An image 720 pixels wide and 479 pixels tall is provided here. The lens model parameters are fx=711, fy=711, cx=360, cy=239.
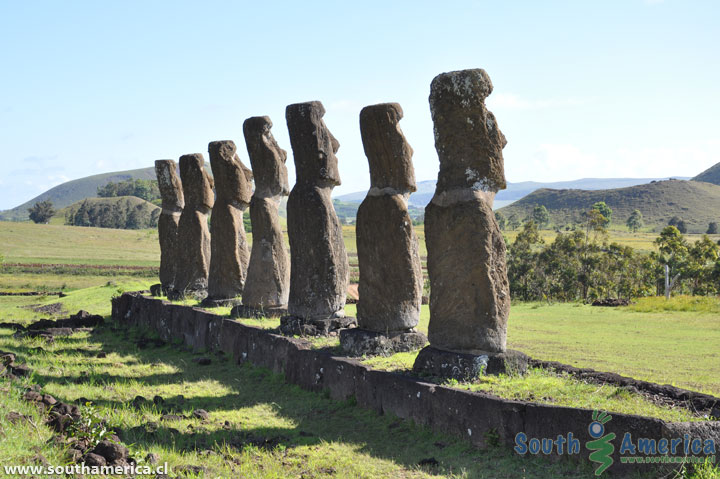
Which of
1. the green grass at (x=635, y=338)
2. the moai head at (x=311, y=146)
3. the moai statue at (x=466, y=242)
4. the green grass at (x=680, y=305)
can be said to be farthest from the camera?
the green grass at (x=680, y=305)

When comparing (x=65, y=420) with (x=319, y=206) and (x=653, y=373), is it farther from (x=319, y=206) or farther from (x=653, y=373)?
(x=653, y=373)

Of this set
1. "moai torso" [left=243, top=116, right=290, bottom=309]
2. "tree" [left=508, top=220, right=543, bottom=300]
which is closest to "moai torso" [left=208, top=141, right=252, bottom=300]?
"moai torso" [left=243, top=116, right=290, bottom=309]

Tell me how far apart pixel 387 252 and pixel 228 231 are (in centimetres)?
618

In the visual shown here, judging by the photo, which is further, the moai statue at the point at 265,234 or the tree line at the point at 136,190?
the tree line at the point at 136,190

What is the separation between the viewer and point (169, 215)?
1881cm

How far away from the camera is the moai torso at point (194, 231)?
16703 mm

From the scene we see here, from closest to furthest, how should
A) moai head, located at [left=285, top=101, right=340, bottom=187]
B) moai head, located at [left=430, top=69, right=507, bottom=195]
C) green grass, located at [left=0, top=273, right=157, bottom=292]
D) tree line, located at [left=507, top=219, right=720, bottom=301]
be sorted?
1. moai head, located at [left=430, top=69, right=507, bottom=195]
2. moai head, located at [left=285, top=101, right=340, bottom=187]
3. tree line, located at [left=507, top=219, right=720, bottom=301]
4. green grass, located at [left=0, top=273, right=157, bottom=292]

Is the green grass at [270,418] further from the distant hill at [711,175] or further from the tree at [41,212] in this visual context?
the distant hill at [711,175]

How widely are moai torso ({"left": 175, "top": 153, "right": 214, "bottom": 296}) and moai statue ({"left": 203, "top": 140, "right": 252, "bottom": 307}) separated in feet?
6.42

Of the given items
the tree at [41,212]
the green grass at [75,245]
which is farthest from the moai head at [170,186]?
the tree at [41,212]

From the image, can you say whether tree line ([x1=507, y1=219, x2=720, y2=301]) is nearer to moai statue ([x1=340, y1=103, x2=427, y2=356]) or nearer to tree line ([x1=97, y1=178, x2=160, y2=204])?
moai statue ([x1=340, y1=103, x2=427, y2=356])

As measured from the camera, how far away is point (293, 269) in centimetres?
1112

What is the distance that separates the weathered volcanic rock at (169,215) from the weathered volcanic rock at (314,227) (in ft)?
27.3

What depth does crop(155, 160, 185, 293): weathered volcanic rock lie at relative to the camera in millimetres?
18516
